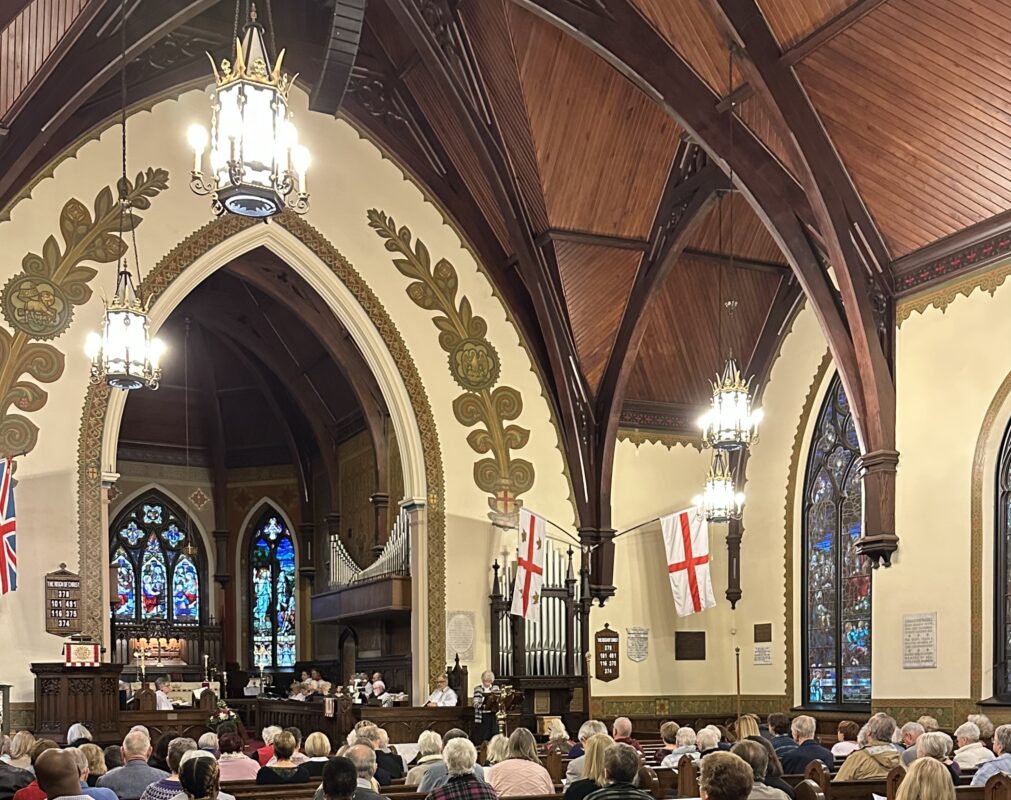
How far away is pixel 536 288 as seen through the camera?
15.1 m

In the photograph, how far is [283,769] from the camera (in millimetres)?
7352

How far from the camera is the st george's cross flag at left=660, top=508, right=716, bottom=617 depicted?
1493 centimetres

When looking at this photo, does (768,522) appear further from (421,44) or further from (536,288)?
(421,44)

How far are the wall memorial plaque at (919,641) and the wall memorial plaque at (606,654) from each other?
4157 millimetres

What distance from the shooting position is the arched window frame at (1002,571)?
37.8 ft

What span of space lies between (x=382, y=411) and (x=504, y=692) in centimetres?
526

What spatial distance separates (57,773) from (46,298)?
8.92m

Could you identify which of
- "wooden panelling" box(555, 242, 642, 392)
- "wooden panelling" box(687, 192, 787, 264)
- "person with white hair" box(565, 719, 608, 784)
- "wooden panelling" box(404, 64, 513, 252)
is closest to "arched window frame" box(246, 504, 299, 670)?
"wooden panelling" box(555, 242, 642, 392)

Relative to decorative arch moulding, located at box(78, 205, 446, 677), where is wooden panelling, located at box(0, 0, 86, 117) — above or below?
above

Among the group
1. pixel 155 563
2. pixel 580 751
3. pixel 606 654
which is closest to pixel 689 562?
pixel 606 654

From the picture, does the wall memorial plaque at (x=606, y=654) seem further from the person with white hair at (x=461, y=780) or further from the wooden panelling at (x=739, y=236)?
the person with white hair at (x=461, y=780)

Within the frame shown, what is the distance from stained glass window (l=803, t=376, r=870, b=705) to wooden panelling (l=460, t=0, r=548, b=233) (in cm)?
454

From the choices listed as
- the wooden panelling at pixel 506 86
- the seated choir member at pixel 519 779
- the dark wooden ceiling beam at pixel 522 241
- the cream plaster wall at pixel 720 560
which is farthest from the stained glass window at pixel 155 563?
the seated choir member at pixel 519 779

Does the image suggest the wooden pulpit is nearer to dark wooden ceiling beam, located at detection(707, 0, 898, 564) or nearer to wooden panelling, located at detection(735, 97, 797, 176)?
dark wooden ceiling beam, located at detection(707, 0, 898, 564)
